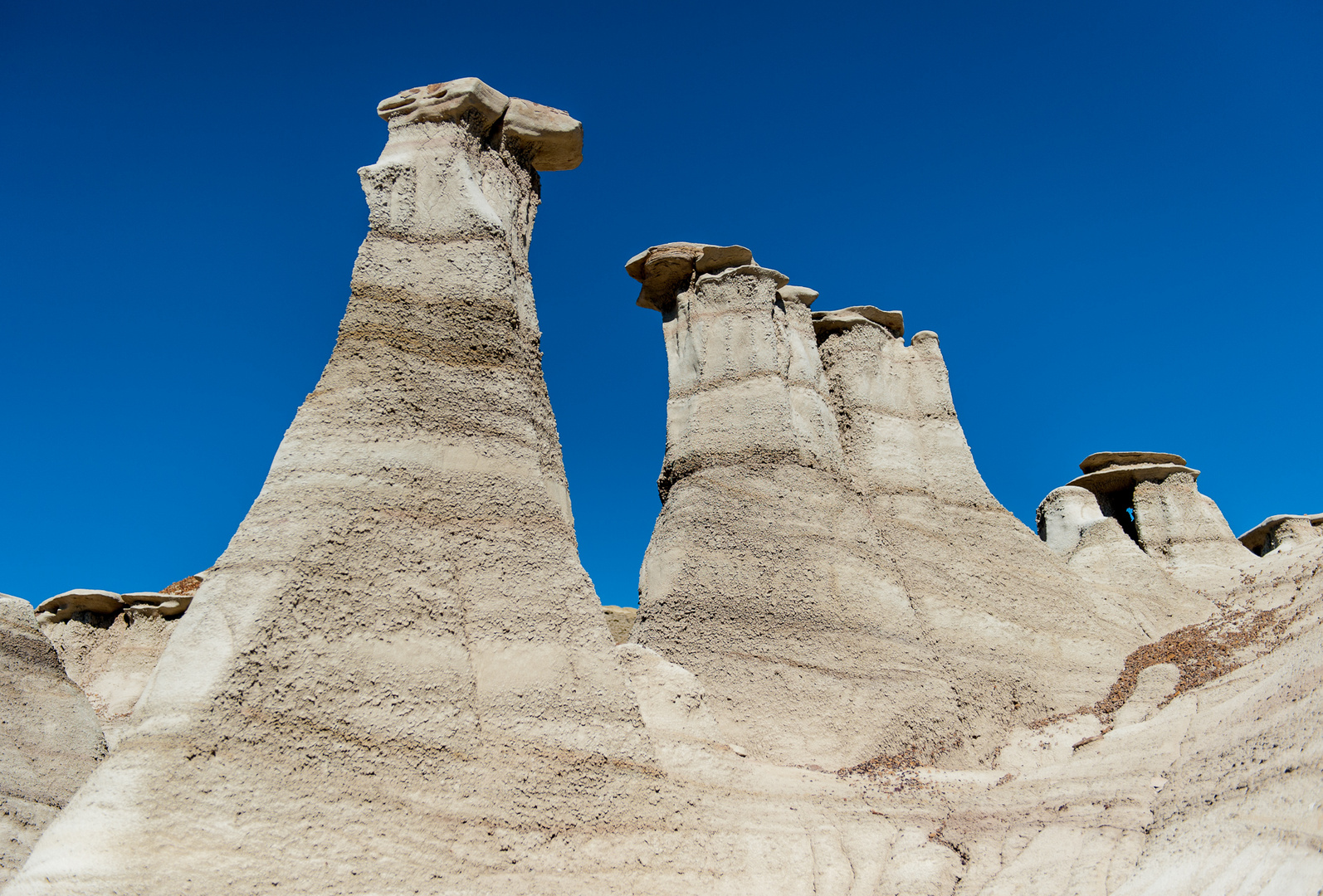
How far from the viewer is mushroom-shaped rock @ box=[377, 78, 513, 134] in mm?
6977

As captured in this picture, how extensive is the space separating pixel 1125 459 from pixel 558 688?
1318cm

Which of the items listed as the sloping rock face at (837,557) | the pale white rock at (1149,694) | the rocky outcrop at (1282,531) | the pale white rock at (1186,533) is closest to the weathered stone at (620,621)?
the sloping rock face at (837,557)

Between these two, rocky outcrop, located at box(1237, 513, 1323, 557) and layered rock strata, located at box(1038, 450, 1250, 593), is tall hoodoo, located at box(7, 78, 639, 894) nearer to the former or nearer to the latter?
layered rock strata, located at box(1038, 450, 1250, 593)

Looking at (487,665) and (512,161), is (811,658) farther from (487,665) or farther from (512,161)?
(512,161)

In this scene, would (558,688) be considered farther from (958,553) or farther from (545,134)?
(958,553)

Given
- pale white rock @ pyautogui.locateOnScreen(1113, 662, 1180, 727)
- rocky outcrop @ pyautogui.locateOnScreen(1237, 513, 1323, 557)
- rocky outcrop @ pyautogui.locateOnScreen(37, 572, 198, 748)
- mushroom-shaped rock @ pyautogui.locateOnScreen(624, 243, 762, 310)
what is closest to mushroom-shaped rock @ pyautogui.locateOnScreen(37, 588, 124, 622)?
rocky outcrop @ pyautogui.locateOnScreen(37, 572, 198, 748)

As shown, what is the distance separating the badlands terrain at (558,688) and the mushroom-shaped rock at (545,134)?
3cm

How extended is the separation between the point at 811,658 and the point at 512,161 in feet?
16.7

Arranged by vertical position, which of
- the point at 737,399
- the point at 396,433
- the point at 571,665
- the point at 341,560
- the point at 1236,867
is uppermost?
the point at 737,399

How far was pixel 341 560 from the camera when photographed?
4.98m

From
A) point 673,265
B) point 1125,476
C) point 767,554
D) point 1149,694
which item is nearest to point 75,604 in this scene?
point 673,265

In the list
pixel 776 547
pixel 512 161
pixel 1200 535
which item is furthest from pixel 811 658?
pixel 1200 535

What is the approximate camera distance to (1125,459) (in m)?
15.2

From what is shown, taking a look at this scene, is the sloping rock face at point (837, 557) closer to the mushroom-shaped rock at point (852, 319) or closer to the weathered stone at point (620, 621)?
the mushroom-shaped rock at point (852, 319)
